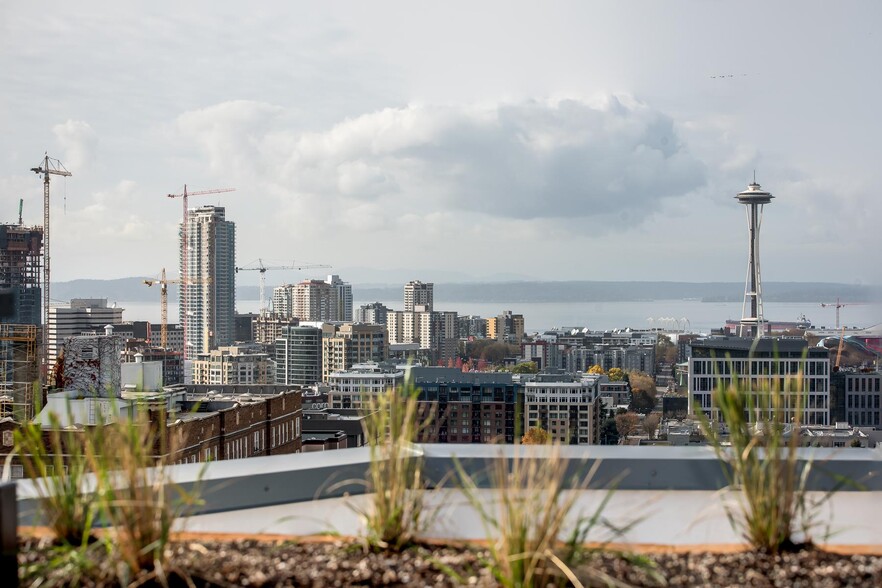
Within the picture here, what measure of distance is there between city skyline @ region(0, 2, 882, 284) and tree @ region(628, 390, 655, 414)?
9.18 m

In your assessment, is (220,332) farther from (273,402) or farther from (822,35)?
(273,402)

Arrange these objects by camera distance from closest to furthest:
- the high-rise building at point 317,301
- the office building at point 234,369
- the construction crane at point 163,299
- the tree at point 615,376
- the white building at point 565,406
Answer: the white building at point 565,406 → the tree at point 615,376 → the office building at point 234,369 → the construction crane at point 163,299 → the high-rise building at point 317,301

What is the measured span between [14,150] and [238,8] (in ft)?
123

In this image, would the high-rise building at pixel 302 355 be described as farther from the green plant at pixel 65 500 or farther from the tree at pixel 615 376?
the green plant at pixel 65 500

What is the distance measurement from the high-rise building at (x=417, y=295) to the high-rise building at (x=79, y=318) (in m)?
18.9

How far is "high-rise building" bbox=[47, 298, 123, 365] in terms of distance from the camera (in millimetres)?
46641

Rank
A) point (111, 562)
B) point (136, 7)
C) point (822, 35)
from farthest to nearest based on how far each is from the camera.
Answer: point (822, 35)
point (136, 7)
point (111, 562)

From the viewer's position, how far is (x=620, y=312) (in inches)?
3061

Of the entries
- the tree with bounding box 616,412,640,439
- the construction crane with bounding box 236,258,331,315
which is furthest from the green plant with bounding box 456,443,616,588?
the construction crane with bounding box 236,258,331,315

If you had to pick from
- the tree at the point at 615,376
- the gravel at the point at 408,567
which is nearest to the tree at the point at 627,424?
the tree at the point at 615,376

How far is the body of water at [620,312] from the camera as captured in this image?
61062 millimetres

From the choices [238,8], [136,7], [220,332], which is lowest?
[220,332]

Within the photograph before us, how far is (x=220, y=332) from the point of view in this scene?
2717 inches

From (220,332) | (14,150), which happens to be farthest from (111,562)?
(220,332)
